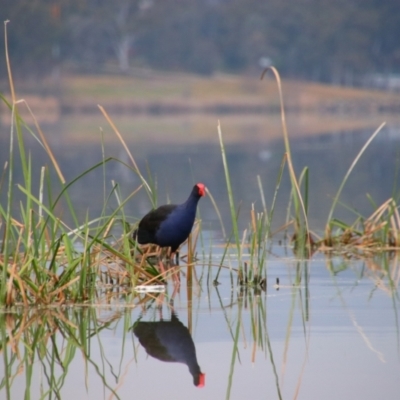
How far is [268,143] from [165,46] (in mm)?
40891

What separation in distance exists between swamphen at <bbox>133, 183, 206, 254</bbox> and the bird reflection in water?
948 millimetres

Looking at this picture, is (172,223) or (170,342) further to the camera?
(172,223)

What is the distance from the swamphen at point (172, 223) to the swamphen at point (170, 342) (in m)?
0.95

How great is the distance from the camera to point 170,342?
4.17 m

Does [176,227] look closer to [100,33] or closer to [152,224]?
[152,224]

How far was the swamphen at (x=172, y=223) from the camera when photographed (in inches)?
216

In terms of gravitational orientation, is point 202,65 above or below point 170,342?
above

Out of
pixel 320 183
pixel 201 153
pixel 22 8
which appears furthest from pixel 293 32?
pixel 320 183

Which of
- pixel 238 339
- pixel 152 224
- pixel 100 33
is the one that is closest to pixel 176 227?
pixel 152 224

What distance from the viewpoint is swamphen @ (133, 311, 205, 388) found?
388cm

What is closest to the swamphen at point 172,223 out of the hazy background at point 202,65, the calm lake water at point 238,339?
the calm lake water at point 238,339

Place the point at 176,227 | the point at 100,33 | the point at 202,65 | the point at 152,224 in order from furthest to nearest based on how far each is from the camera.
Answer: the point at 100,33, the point at 202,65, the point at 152,224, the point at 176,227

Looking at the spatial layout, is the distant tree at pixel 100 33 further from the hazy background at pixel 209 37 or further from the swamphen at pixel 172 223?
the swamphen at pixel 172 223

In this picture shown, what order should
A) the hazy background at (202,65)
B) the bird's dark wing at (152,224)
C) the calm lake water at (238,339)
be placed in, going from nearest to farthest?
the calm lake water at (238,339)
the bird's dark wing at (152,224)
the hazy background at (202,65)
